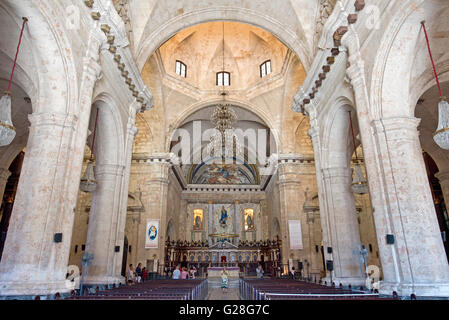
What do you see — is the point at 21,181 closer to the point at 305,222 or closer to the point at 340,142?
the point at 340,142

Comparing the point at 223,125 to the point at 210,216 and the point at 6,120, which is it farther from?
the point at 210,216

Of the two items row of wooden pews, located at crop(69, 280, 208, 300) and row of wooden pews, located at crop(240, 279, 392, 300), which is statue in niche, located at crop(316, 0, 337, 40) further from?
row of wooden pews, located at crop(69, 280, 208, 300)

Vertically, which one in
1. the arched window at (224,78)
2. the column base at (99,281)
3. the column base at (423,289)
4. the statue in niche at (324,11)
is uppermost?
the arched window at (224,78)

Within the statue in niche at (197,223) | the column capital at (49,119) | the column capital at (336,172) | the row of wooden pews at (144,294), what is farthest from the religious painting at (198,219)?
the column capital at (49,119)

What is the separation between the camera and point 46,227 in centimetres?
548

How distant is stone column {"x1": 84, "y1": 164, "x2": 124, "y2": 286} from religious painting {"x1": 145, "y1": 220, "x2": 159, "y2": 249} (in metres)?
5.42

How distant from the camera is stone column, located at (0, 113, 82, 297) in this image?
5.12m

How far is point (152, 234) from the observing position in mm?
14484

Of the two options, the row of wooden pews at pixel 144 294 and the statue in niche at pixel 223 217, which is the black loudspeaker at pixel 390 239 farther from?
the statue in niche at pixel 223 217

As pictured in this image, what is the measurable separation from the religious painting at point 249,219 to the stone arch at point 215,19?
16.1m

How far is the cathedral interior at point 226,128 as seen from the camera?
555cm

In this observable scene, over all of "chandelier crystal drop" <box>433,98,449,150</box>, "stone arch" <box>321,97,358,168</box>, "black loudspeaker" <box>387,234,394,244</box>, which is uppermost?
"stone arch" <box>321,97,358,168</box>

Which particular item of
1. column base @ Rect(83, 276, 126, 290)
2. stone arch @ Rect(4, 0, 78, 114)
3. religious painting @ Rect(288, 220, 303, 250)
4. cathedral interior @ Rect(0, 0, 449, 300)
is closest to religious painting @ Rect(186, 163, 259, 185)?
cathedral interior @ Rect(0, 0, 449, 300)
